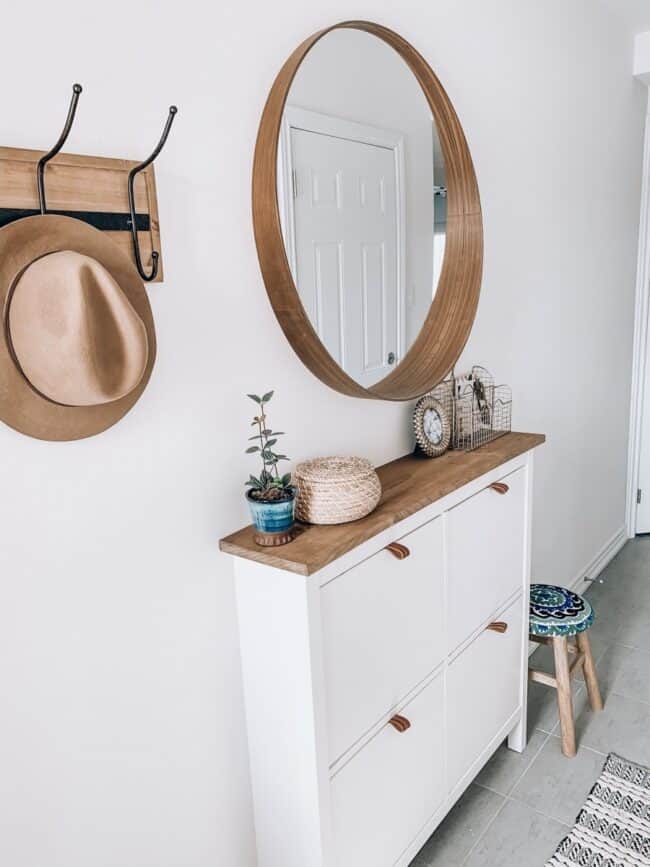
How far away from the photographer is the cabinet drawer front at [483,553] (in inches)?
61.8

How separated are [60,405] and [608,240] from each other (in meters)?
2.61

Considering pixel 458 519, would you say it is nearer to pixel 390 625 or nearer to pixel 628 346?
pixel 390 625

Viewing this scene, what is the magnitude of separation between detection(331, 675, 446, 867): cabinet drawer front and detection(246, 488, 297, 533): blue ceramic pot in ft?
1.67

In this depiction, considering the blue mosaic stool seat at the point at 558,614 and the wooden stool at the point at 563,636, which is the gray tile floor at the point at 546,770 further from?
the blue mosaic stool seat at the point at 558,614

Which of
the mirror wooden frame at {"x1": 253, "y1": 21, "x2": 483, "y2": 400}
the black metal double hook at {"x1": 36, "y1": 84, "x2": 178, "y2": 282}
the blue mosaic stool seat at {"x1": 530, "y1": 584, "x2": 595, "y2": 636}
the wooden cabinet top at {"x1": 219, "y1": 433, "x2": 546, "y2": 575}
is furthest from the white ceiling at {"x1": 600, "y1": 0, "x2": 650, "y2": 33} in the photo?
the black metal double hook at {"x1": 36, "y1": 84, "x2": 178, "y2": 282}

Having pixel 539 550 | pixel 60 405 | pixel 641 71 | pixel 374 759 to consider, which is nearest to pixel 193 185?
pixel 60 405

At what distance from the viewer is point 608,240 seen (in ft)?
9.48

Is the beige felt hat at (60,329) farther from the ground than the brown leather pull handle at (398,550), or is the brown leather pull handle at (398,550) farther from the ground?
the beige felt hat at (60,329)

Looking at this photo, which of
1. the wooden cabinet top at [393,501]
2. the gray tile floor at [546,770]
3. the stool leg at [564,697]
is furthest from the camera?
the stool leg at [564,697]

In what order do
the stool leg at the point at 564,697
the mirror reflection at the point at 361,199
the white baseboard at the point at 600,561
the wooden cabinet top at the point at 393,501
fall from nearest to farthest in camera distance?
1. the wooden cabinet top at the point at 393,501
2. the mirror reflection at the point at 361,199
3. the stool leg at the point at 564,697
4. the white baseboard at the point at 600,561

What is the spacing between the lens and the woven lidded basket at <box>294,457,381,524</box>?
1.26 metres

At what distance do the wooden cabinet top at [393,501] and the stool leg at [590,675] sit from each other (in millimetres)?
738

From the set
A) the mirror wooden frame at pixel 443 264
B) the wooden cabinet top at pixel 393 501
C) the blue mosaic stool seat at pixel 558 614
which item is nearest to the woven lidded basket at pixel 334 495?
the wooden cabinet top at pixel 393 501

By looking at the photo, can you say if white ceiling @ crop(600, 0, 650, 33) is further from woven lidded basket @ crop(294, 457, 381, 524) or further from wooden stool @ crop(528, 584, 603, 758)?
woven lidded basket @ crop(294, 457, 381, 524)
